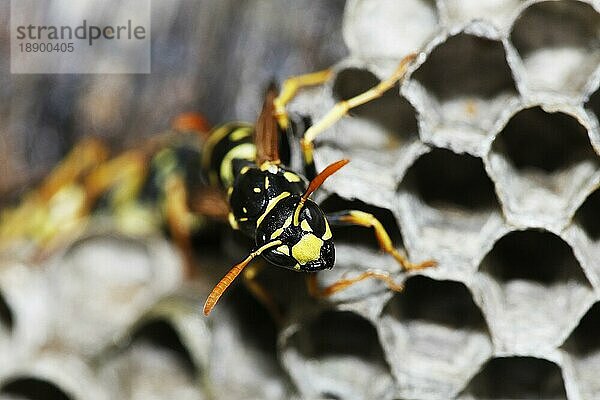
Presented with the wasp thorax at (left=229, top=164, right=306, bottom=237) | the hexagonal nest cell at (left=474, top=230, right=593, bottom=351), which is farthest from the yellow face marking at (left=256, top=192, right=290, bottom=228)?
the hexagonal nest cell at (left=474, top=230, right=593, bottom=351)

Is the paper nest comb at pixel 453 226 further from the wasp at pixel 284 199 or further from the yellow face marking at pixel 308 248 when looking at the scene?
the yellow face marking at pixel 308 248

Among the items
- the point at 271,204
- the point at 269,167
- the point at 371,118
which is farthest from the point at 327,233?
the point at 371,118

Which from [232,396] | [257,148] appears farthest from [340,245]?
[232,396]

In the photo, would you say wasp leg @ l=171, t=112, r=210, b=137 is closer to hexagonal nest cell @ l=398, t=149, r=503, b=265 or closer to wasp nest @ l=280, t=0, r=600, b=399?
Result: wasp nest @ l=280, t=0, r=600, b=399

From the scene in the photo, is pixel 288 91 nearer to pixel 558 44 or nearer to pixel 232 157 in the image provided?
pixel 232 157

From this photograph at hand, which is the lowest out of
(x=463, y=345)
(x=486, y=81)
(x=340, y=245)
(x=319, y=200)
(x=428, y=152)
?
(x=463, y=345)

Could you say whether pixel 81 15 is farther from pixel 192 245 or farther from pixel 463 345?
pixel 463 345
